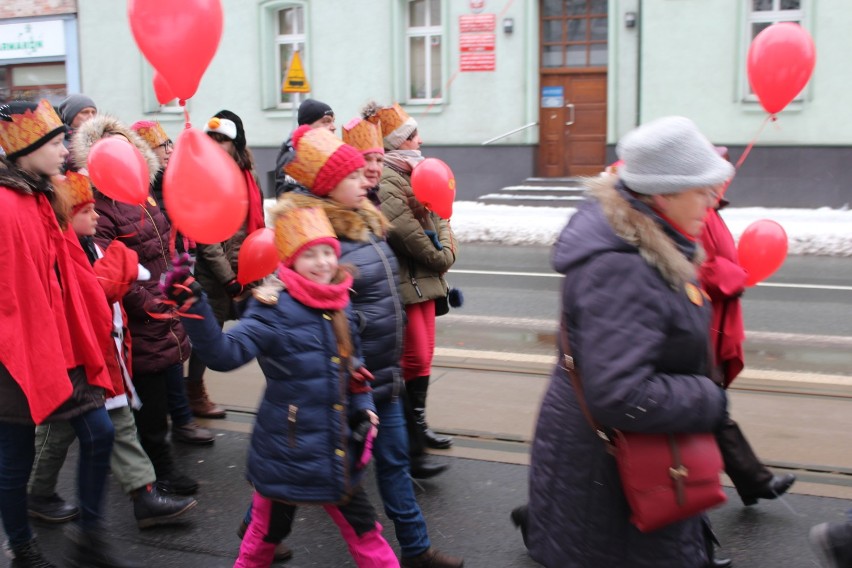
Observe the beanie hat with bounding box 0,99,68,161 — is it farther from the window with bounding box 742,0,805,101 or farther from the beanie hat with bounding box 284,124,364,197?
the window with bounding box 742,0,805,101

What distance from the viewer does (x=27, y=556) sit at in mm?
3674

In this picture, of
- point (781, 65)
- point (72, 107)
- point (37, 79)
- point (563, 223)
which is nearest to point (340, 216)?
point (781, 65)

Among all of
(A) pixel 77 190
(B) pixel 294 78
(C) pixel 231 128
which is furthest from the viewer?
(B) pixel 294 78

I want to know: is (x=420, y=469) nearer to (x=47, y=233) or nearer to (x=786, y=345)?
(x=47, y=233)

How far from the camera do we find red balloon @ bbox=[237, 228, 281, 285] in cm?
375

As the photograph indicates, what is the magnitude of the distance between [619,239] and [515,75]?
16.6 meters

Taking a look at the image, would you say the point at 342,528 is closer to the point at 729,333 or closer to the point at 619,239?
the point at 619,239

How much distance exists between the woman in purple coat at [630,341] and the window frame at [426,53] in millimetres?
16927

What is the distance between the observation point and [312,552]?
393cm

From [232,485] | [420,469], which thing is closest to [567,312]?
[420,469]

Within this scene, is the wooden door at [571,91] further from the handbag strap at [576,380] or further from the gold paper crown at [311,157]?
the handbag strap at [576,380]

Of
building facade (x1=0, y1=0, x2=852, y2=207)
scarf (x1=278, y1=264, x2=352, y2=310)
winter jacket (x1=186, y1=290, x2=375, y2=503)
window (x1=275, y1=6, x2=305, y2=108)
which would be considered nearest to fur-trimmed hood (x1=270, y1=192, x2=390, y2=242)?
scarf (x1=278, y1=264, x2=352, y2=310)

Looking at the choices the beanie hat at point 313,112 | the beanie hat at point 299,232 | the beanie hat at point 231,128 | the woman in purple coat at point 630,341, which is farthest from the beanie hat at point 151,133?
the woman in purple coat at point 630,341

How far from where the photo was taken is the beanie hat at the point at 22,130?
134 inches
